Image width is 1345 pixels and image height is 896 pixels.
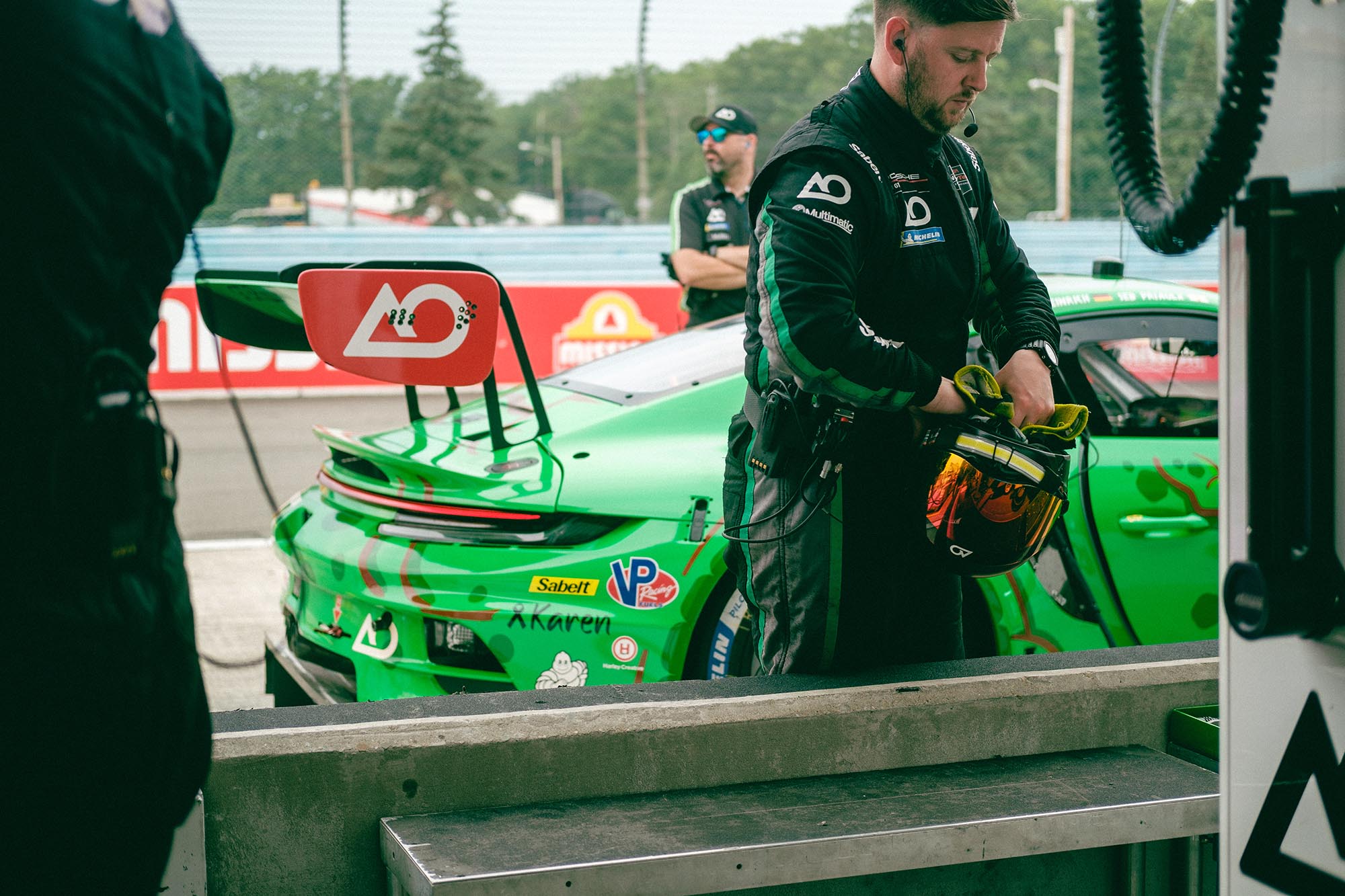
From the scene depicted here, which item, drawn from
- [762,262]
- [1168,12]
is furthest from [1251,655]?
[1168,12]

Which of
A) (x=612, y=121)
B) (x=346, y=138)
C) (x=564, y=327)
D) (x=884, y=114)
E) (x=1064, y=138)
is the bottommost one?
(x=564, y=327)

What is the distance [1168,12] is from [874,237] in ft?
31.0

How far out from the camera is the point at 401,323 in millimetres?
2793

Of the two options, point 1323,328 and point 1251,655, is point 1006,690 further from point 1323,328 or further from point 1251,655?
point 1323,328

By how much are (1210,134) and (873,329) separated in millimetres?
1270

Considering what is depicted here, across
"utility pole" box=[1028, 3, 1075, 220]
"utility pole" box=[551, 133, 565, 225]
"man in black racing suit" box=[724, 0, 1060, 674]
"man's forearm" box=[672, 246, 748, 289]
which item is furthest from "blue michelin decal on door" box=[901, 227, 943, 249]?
"utility pole" box=[551, 133, 565, 225]

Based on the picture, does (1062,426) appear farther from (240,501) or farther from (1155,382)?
(240,501)

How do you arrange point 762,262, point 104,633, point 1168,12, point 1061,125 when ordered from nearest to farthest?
point 104,633, point 762,262, point 1168,12, point 1061,125

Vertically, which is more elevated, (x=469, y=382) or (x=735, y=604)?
(x=469, y=382)

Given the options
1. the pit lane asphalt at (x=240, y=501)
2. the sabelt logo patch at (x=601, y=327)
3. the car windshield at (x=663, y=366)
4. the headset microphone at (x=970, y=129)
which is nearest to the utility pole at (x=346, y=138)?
the pit lane asphalt at (x=240, y=501)

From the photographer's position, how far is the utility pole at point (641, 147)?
15.1 m

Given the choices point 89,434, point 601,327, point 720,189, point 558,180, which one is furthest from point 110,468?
point 558,180

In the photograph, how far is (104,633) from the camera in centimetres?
126

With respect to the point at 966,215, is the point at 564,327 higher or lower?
lower
